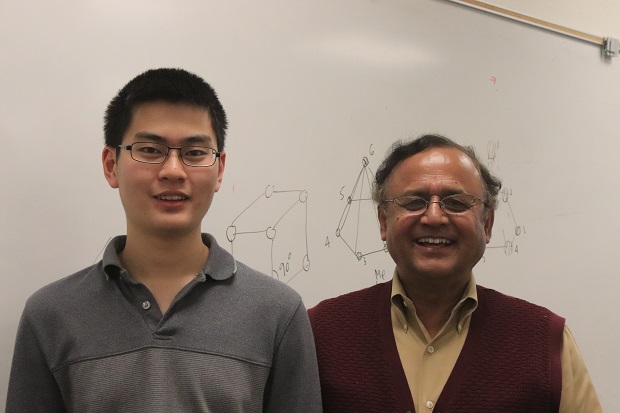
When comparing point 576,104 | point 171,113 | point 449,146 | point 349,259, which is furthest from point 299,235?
point 576,104

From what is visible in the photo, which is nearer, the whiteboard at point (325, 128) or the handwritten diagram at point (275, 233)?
the whiteboard at point (325, 128)

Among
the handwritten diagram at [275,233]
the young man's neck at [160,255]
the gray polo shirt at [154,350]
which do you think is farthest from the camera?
the handwritten diagram at [275,233]

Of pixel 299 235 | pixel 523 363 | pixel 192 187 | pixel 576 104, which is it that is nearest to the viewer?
pixel 192 187

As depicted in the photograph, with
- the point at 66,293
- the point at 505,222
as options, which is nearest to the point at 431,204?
the point at 66,293

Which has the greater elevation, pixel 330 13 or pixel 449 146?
pixel 330 13

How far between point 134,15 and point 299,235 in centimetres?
68

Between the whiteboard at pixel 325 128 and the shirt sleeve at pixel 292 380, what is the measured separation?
0.44 meters

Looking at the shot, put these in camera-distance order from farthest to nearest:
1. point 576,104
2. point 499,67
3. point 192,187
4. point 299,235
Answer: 1. point 576,104
2. point 499,67
3. point 299,235
4. point 192,187

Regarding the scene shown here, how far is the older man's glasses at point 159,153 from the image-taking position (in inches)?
47.1

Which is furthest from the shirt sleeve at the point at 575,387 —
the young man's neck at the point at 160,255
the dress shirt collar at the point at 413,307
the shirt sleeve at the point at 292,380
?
the young man's neck at the point at 160,255

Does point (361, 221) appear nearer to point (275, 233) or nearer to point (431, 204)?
point (275, 233)

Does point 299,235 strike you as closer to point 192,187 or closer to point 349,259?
point 349,259

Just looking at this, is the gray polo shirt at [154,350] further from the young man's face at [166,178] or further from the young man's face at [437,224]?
the young man's face at [437,224]

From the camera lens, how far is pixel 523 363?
133cm
